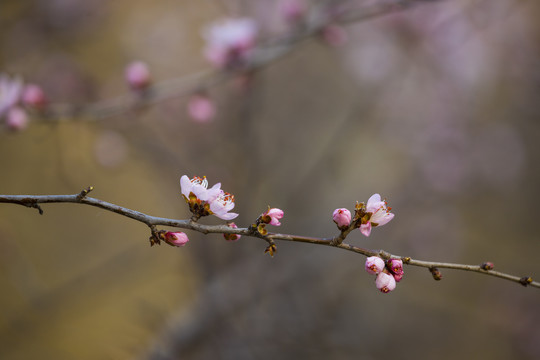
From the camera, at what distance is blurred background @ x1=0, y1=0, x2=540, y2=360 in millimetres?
2215

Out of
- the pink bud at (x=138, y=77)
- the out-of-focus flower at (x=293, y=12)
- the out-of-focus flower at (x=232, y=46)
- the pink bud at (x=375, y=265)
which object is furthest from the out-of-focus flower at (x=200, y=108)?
the pink bud at (x=375, y=265)

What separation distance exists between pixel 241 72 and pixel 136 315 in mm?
2108

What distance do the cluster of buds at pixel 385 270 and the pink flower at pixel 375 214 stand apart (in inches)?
2.0

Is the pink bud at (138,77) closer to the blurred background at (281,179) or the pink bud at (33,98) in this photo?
the pink bud at (33,98)

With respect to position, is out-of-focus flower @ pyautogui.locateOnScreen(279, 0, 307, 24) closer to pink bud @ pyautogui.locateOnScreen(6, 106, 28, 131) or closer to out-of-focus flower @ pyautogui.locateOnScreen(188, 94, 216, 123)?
out-of-focus flower @ pyautogui.locateOnScreen(188, 94, 216, 123)

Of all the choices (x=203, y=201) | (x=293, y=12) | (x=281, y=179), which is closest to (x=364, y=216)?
(x=203, y=201)

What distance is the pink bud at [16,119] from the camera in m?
1.14

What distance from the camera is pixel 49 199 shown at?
55cm

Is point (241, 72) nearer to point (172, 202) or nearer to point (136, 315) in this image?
point (172, 202)

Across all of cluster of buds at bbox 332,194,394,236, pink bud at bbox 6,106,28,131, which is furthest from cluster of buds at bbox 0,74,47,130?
cluster of buds at bbox 332,194,394,236

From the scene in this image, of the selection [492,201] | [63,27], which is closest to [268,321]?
[63,27]

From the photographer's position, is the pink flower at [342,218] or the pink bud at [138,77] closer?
the pink flower at [342,218]

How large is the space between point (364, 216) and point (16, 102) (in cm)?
111

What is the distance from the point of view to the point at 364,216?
2.23 ft
